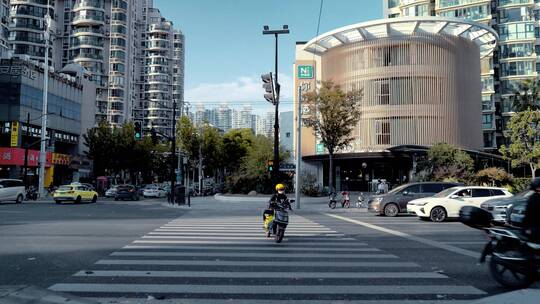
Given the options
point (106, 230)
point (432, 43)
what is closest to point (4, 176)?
point (106, 230)

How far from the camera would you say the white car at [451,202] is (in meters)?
19.5

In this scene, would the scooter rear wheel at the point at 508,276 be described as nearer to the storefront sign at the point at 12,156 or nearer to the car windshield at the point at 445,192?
the car windshield at the point at 445,192

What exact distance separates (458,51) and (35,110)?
162 feet

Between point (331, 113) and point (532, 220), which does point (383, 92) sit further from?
point (532, 220)

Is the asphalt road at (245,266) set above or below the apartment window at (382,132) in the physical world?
below

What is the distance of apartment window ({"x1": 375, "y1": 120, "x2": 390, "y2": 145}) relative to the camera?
47.9 metres

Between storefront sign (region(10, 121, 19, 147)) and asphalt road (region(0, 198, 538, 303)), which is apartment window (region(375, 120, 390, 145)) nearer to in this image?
asphalt road (region(0, 198, 538, 303))

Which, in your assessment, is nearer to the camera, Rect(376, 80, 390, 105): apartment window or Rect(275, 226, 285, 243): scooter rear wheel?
Rect(275, 226, 285, 243): scooter rear wheel

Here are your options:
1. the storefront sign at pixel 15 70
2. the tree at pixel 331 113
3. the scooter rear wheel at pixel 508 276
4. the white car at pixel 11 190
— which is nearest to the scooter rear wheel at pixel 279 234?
the scooter rear wheel at pixel 508 276

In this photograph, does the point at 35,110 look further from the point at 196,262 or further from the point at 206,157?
the point at 196,262

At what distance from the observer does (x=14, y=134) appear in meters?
49.0

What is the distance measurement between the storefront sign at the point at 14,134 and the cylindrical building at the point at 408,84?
3328 centimetres

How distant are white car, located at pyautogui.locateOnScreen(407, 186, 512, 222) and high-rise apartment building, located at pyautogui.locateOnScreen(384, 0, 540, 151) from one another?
49.0 meters

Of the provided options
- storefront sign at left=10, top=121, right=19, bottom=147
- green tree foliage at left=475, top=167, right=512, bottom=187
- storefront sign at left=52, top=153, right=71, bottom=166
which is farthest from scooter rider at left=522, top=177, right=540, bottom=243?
storefront sign at left=52, top=153, right=71, bottom=166
